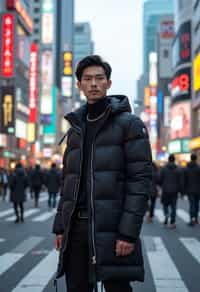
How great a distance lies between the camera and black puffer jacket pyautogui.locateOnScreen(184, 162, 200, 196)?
13.7 metres

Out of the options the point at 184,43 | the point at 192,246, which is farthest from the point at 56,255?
the point at 184,43

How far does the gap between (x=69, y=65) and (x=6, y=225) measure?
4779 inches

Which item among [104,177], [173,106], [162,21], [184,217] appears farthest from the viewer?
[162,21]

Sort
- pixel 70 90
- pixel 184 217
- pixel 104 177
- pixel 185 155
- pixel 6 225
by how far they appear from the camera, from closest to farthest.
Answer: pixel 104 177
pixel 6 225
pixel 184 217
pixel 185 155
pixel 70 90

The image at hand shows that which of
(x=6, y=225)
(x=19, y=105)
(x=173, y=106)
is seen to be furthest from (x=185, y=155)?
(x=6, y=225)

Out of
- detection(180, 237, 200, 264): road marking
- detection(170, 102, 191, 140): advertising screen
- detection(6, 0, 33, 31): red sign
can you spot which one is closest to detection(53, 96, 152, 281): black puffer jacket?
detection(180, 237, 200, 264): road marking

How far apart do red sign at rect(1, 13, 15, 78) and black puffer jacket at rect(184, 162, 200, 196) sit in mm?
41978

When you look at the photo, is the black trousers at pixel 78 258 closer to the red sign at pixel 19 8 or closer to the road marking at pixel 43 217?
the road marking at pixel 43 217

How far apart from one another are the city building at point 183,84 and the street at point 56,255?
52369mm

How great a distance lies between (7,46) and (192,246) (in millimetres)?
46190

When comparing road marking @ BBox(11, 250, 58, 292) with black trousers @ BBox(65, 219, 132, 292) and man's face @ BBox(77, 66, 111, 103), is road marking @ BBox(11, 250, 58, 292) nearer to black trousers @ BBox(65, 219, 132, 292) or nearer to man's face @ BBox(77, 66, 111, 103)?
black trousers @ BBox(65, 219, 132, 292)

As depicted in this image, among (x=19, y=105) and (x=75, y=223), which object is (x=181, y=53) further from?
(x=75, y=223)

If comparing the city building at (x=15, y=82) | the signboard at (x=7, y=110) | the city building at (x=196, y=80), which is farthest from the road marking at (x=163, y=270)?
the city building at (x=196, y=80)

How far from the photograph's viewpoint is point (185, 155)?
67250 millimetres
